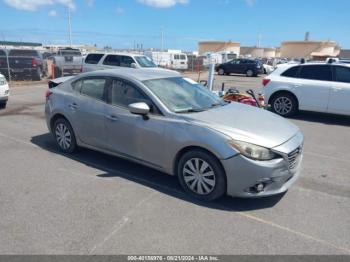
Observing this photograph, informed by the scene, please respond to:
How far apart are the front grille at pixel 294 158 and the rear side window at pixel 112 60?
494 inches

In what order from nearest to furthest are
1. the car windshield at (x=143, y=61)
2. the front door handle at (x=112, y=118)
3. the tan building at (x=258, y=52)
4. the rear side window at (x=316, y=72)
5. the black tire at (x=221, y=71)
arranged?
the front door handle at (x=112, y=118) < the rear side window at (x=316, y=72) < the car windshield at (x=143, y=61) < the black tire at (x=221, y=71) < the tan building at (x=258, y=52)

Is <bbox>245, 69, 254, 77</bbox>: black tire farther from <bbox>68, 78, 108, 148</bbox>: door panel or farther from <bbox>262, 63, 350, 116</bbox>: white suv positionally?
<bbox>68, 78, 108, 148</bbox>: door panel

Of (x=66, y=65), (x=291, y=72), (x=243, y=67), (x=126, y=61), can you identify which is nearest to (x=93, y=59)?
(x=126, y=61)

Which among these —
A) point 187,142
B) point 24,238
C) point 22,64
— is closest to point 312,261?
point 187,142

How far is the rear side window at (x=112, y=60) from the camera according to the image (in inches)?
613

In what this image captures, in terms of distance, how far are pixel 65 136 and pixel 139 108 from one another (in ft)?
6.85

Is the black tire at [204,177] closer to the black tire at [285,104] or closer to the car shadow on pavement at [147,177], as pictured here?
the car shadow on pavement at [147,177]

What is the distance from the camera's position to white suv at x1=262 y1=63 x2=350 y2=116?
8.84m

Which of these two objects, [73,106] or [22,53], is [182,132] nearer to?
[73,106]

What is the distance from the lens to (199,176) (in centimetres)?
411

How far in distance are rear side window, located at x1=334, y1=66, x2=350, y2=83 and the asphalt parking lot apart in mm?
4002

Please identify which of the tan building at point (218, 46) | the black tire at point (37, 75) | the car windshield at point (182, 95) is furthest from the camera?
the tan building at point (218, 46)

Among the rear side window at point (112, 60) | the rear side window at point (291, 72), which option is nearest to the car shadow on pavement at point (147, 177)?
the rear side window at point (291, 72)

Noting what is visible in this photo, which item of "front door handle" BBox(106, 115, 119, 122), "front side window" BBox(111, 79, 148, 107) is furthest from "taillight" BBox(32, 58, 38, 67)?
"front door handle" BBox(106, 115, 119, 122)
